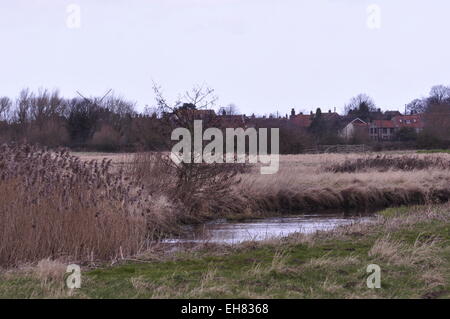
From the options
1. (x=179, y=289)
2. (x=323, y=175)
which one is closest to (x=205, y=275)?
(x=179, y=289)

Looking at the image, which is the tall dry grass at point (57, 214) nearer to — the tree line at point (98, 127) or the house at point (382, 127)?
the tree line at point (98, 127)

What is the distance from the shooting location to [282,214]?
928 inches

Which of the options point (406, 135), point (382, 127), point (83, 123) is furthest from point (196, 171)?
point (382, 127)

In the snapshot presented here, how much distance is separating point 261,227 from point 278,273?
32.6 feet

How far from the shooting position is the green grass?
836 centimetres

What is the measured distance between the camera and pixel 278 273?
30.9 ft

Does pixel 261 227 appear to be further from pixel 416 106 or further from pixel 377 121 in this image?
pixel 416 106

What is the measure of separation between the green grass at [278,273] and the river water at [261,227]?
3030 mm

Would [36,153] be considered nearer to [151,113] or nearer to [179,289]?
[179,289]

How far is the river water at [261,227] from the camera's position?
635 inches

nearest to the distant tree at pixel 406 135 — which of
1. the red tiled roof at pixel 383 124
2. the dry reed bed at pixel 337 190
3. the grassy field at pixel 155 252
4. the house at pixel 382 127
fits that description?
the house at pixel 382 127

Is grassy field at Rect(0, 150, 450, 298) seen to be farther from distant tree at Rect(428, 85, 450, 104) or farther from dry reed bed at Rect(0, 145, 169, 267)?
distant tree at Rect(428, 85, 450, 104)

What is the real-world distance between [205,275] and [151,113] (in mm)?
15331

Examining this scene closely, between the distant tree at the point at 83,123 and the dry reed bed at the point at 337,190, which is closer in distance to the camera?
the dry reed bed at the point at 337,190
